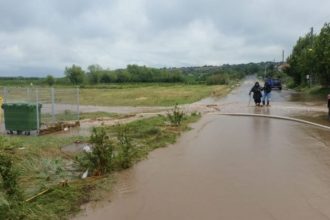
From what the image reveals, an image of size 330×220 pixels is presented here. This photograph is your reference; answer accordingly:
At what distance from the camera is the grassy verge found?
21.2ft

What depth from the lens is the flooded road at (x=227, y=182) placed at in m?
6.79

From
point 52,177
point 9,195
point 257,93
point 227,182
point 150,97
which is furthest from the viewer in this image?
point 150,97

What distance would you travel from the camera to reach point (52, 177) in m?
8.84

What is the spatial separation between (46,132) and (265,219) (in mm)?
13160

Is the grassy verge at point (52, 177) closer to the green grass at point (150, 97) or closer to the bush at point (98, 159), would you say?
the bush at point (98, 159)

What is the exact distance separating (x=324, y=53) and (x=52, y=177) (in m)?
33.1

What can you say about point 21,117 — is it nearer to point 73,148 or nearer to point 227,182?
point 73,148

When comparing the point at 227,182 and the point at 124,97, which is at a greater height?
the point at 227,182

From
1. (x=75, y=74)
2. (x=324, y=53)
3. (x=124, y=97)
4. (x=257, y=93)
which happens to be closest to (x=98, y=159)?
(x=257, y=93)

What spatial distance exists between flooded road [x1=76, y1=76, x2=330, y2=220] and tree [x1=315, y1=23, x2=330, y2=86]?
25.3 metres

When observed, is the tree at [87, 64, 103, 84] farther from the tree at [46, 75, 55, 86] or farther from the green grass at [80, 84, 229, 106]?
the green grass at [80, 84, 229, 106]

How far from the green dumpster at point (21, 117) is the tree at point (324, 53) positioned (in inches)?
1056

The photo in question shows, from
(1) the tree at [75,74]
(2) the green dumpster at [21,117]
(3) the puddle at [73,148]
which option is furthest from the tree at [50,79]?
(3) the puddle at [73,148]

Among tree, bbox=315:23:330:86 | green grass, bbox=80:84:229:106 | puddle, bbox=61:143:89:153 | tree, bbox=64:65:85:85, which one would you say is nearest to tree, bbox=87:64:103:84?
tree, bbox=64:65:85:85
